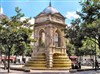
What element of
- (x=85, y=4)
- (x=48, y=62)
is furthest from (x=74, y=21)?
(x=48, y=62)

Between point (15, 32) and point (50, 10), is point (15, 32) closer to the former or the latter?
point (15, 32)

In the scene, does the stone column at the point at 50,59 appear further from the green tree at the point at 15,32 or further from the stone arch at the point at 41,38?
the green tree at the point at 15,32

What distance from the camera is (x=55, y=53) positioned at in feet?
124

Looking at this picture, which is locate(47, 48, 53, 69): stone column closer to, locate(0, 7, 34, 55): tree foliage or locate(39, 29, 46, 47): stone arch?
locate(39, 29, 46, 47): stone arch

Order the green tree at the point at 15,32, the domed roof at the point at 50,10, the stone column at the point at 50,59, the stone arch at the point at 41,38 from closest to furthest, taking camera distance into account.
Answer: the green tree at the point at 15,32, the stone column at the point at 50,59, the domed roof at the point at 50,10, the stone arch at the point at 41,38

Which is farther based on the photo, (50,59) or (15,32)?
(50,59)

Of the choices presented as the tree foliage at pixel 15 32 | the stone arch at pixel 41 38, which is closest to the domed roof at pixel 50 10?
the stone arch at pixel 41 38

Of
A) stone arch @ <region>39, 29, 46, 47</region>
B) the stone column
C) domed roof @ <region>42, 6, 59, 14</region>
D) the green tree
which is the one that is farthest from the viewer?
stone arch @ <region>39, 29, 46, 47</region>

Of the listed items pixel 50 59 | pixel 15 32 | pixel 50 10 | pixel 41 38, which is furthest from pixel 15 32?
pixel 41 38

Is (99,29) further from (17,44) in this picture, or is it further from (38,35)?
(38,35)

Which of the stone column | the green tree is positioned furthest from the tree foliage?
the stone column

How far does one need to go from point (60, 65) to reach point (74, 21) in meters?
9.26

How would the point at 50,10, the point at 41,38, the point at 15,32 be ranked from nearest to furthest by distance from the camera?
the point at 15,32, the point at 50,10, the point at 41,38

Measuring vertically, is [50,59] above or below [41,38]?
below
